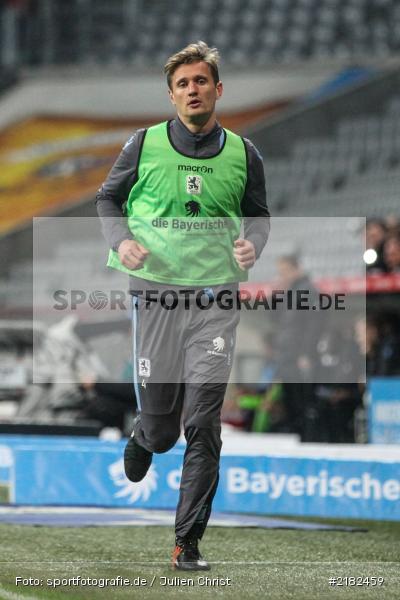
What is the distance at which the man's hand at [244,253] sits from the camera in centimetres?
494

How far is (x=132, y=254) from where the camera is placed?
16.2ft

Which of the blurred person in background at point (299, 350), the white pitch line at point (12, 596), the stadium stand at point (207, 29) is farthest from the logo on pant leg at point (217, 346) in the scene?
the stadium stand at point (207, 29)

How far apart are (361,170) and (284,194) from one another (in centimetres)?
131

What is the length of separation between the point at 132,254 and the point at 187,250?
9.3 inches

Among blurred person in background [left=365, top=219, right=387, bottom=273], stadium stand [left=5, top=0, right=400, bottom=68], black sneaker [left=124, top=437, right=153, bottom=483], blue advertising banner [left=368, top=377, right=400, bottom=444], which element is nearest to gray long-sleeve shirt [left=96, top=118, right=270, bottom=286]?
black sneaker [left=124, top=437, right=153, bottom=483]

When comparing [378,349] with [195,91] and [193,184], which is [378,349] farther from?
[195,91]

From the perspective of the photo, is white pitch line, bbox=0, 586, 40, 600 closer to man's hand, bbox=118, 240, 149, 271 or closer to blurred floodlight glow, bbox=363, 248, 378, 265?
man's hand, bbox=118, 240, 149, 271

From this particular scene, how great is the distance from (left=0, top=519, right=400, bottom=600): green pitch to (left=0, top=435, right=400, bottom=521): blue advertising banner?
15.2 inches

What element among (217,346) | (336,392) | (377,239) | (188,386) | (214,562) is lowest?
(214,562)

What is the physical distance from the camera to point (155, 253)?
16.5 ft

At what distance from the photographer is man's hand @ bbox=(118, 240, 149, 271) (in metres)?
4.93

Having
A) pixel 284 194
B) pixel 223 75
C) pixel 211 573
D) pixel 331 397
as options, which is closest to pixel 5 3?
pixel 223 75

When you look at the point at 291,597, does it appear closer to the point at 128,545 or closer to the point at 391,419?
the point at 128,545

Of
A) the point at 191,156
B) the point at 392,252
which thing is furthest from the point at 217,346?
the point at 392,252
